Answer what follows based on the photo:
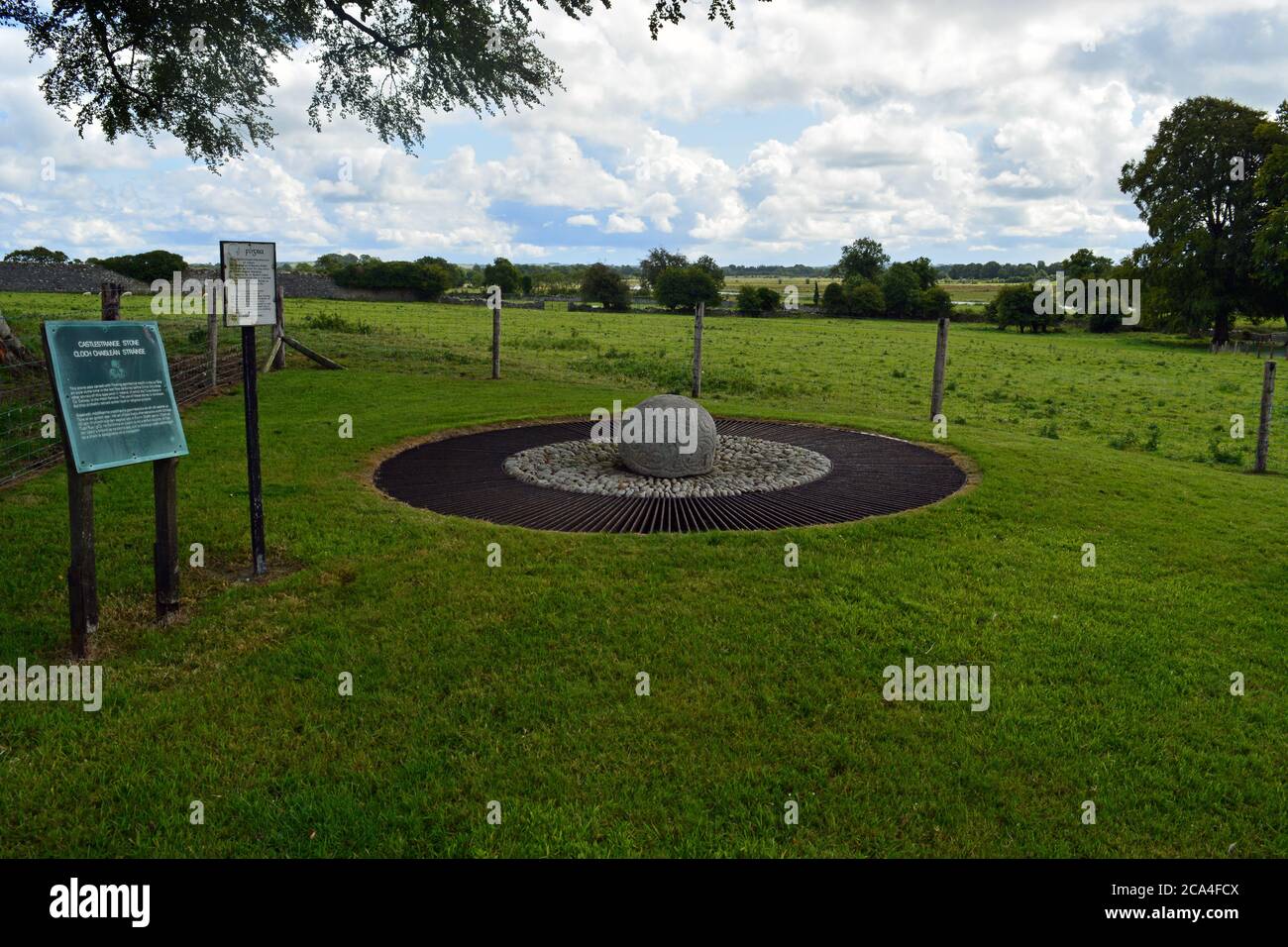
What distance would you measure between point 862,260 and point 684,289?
114 feet

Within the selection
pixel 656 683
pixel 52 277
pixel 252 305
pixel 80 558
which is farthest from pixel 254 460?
pixel 52 277

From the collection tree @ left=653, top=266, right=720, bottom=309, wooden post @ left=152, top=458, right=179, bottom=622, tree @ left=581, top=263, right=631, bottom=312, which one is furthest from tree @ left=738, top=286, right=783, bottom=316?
wooden post @ left=152, top=458, right=179, bottom=622

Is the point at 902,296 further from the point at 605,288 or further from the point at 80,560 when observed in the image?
the point at 80,560

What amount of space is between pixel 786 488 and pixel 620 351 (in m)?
21.2

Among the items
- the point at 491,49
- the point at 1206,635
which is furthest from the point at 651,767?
the point at 491,49

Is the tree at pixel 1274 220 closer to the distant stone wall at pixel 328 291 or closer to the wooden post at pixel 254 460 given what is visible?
the wooden post at pixel 254 460

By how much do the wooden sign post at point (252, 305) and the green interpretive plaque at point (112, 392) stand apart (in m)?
0.61

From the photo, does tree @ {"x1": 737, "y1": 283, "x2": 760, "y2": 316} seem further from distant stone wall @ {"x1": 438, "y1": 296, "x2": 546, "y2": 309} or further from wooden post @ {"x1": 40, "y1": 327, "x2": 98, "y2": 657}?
wooden post @ {"x1": 40, "y1": 327, "x2": 98, "y2": 657}

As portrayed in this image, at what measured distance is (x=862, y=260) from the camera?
104 meters

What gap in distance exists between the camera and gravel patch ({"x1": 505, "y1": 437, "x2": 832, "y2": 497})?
9773 mm

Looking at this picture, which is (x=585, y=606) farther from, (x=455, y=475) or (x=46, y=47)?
(x=46, y=47)

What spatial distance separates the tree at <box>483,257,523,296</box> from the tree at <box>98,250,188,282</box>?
4063 centimetres

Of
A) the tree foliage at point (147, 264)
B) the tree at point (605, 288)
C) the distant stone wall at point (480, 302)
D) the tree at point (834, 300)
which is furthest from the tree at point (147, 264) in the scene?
the tree at point (834, 300)

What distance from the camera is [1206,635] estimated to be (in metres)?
6.01
